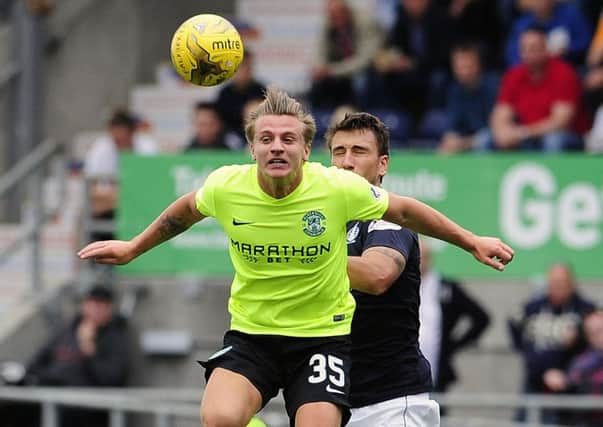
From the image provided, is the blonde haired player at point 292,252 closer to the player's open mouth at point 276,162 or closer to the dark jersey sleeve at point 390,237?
the player's open mouth at point 276,162

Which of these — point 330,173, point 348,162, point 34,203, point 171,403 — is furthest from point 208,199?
point 34,203

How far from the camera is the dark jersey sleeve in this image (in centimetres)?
763

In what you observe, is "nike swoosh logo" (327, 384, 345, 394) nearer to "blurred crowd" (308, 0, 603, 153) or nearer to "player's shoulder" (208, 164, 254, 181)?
"player's shoulder" (208, 164, 254, 181)

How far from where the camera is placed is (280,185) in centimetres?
725

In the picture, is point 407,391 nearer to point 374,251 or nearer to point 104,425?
point 374,251

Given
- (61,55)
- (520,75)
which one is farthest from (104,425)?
(61,55)

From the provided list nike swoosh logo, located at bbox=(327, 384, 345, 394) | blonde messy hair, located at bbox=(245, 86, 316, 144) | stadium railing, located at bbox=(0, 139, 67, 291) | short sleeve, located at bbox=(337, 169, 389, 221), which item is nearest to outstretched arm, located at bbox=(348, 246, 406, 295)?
short sleeve, located at bbox=(337, 169, 389, 221)

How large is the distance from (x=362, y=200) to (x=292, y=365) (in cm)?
83

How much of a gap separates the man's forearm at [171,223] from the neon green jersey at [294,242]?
113 mm

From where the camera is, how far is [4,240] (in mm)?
15945

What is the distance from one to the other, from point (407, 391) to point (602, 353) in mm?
4440

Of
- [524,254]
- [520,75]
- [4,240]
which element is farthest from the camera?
[4,240]

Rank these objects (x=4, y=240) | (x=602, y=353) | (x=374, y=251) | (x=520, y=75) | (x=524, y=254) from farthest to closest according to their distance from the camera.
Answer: (x=4, y=240)
(x=520, y=75)
(x=524, y=254)
(x=602, y=353)
(x=374, y=251)

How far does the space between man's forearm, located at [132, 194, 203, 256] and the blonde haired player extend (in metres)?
0.11
